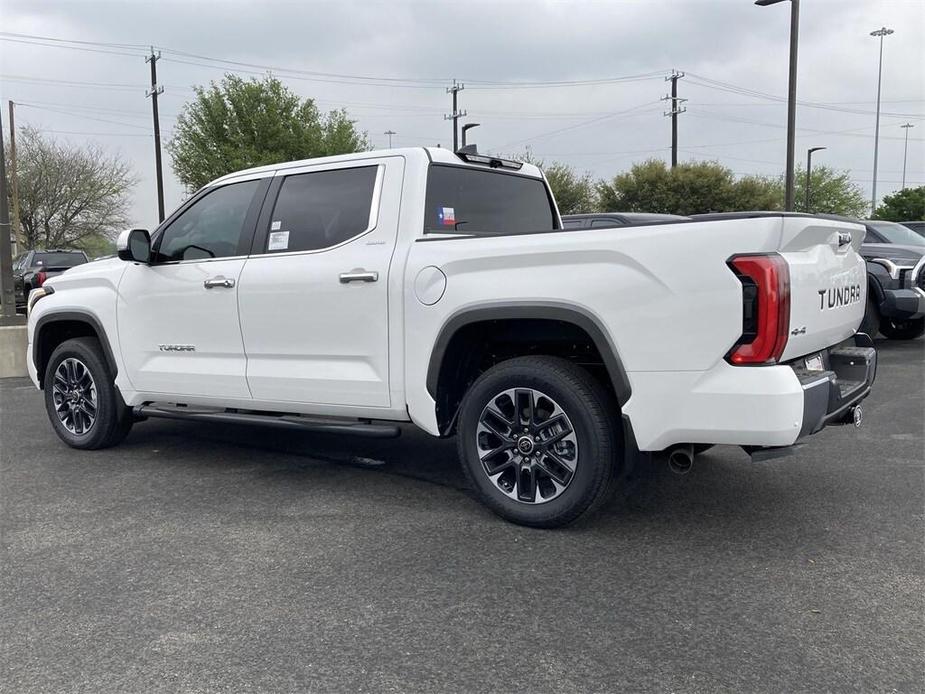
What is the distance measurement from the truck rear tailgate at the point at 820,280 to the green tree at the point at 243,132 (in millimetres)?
28202

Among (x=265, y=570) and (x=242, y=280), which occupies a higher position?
(x=242, y=280)

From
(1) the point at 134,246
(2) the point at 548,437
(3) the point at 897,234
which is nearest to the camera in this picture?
(2) the point at 548,437

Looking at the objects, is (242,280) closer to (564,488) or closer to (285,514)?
(285,514)

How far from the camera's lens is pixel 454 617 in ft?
9.86

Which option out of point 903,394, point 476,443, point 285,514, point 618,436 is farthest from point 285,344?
point 903,394

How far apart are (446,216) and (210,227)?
5.33ft

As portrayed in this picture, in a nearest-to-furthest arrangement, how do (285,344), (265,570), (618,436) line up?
(265,570) → (618,436) → (285,344)

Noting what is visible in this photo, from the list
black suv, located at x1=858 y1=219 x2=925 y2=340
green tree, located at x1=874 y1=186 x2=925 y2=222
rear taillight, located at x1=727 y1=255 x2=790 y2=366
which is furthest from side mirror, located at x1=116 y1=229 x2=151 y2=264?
green tree, located at x1=874 y1=186 x2=925 y2=222

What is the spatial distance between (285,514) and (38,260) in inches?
768

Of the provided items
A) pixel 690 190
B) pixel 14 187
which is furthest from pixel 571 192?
pixel 14 187

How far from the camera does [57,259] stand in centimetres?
2088

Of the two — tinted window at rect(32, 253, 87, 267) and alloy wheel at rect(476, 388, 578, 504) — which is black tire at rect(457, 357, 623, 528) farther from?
tinted window at rect(32, 253, 87, 267)

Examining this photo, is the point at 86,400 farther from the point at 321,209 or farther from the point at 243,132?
the point at 243,132

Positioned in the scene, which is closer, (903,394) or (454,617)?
(454,617)
